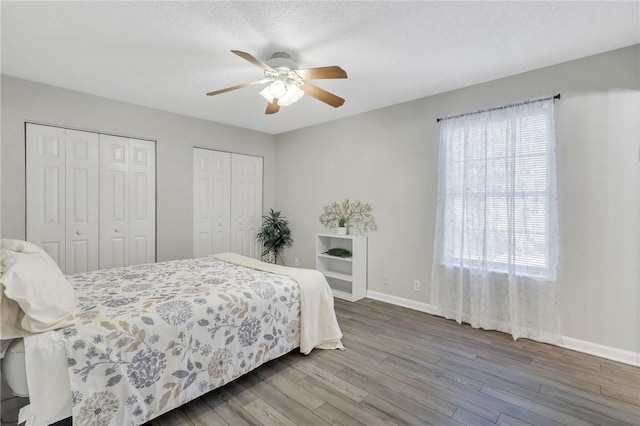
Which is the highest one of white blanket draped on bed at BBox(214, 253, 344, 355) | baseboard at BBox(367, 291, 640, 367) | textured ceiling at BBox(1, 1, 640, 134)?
textured ceiling at BBox(1, 1, 640, 134)

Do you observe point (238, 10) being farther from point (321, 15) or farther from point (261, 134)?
point (261, 134)

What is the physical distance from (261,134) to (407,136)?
2.67 metres

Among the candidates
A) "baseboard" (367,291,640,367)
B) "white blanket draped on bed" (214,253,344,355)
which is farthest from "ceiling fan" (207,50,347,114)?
"baseboard" (367,291,640,367)

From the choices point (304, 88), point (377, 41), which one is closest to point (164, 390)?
point (304, 88)

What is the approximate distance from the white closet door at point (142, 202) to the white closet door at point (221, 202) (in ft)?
2.94


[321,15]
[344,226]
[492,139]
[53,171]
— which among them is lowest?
[344,226]

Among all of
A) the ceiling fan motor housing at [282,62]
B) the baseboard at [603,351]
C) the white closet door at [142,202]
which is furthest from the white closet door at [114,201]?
the baseboard at [603,351]

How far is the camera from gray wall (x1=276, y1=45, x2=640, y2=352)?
8.07ft

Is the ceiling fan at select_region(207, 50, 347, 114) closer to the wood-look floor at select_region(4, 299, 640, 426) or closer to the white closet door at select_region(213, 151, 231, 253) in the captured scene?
the wood-look floor at select_region(4, 299, 640, 426)

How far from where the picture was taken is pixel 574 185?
2672 mm

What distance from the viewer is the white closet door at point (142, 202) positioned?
150 inches

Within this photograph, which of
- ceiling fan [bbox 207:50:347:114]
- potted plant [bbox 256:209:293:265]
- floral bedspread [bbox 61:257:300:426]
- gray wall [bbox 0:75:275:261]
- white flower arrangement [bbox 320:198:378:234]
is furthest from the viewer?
potted plant [bbox 256:209:293:265]

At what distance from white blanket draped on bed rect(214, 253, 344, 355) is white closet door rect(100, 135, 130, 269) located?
7.13 ft

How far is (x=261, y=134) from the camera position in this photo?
5.29 m
